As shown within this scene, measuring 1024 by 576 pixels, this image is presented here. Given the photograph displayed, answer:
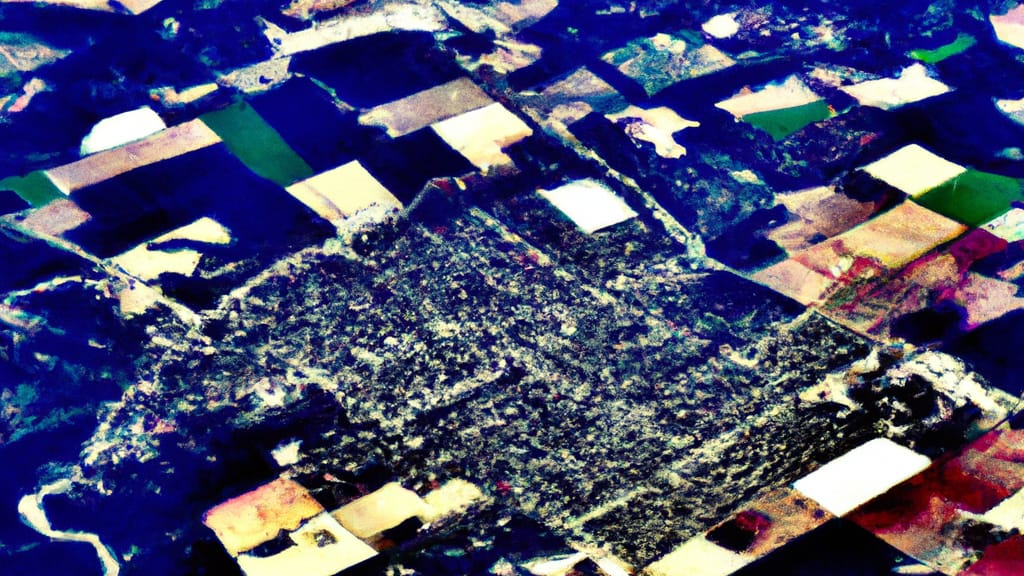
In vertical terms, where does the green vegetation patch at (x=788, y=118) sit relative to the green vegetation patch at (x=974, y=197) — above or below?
above

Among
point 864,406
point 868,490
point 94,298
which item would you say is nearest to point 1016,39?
point 864,406

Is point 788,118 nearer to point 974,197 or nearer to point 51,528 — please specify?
point 974,197

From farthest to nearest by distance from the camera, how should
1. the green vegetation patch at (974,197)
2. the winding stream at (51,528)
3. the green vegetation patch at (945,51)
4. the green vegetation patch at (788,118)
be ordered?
1. the green vegetation patch at (945,51)
2. the green vegetation patch at (788,118)
3. the green vegetation patch at (974,197)
4. the winding stream at (51,528)

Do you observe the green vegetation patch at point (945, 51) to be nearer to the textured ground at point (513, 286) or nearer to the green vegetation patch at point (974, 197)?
the textured ground at point (513, 286)

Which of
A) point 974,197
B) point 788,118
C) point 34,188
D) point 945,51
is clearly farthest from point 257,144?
point 945,51

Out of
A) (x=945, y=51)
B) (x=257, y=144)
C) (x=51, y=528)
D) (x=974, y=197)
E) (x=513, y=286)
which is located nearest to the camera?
(x=51, y=528)

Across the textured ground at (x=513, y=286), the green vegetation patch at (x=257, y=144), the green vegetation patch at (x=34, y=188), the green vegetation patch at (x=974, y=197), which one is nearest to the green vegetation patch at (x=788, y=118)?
the textured ground at (x=513, y=286)

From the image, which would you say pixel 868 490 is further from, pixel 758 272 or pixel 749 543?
pixel 758 272

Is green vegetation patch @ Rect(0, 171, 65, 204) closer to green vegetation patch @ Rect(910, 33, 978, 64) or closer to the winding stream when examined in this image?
the winding stream
